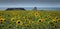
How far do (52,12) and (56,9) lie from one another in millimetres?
38

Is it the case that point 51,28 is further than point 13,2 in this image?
No

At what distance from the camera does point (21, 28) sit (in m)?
0.42

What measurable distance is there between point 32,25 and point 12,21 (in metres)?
0.08

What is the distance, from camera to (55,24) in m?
0.44

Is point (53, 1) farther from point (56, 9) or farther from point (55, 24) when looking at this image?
point (55, 24)

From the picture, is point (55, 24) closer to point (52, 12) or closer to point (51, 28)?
point (51, 28)

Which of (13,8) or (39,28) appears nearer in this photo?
(39,28)

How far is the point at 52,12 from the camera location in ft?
1.97

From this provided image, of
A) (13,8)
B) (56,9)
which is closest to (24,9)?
(13,8)

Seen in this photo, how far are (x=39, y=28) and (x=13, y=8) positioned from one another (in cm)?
28

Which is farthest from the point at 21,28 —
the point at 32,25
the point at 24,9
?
the point at 24,9

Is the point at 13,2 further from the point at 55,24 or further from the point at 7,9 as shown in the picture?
the point at 55,24

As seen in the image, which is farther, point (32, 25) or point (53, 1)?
point (53, 1)

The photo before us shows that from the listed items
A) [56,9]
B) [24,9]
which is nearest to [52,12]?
[56,9]
